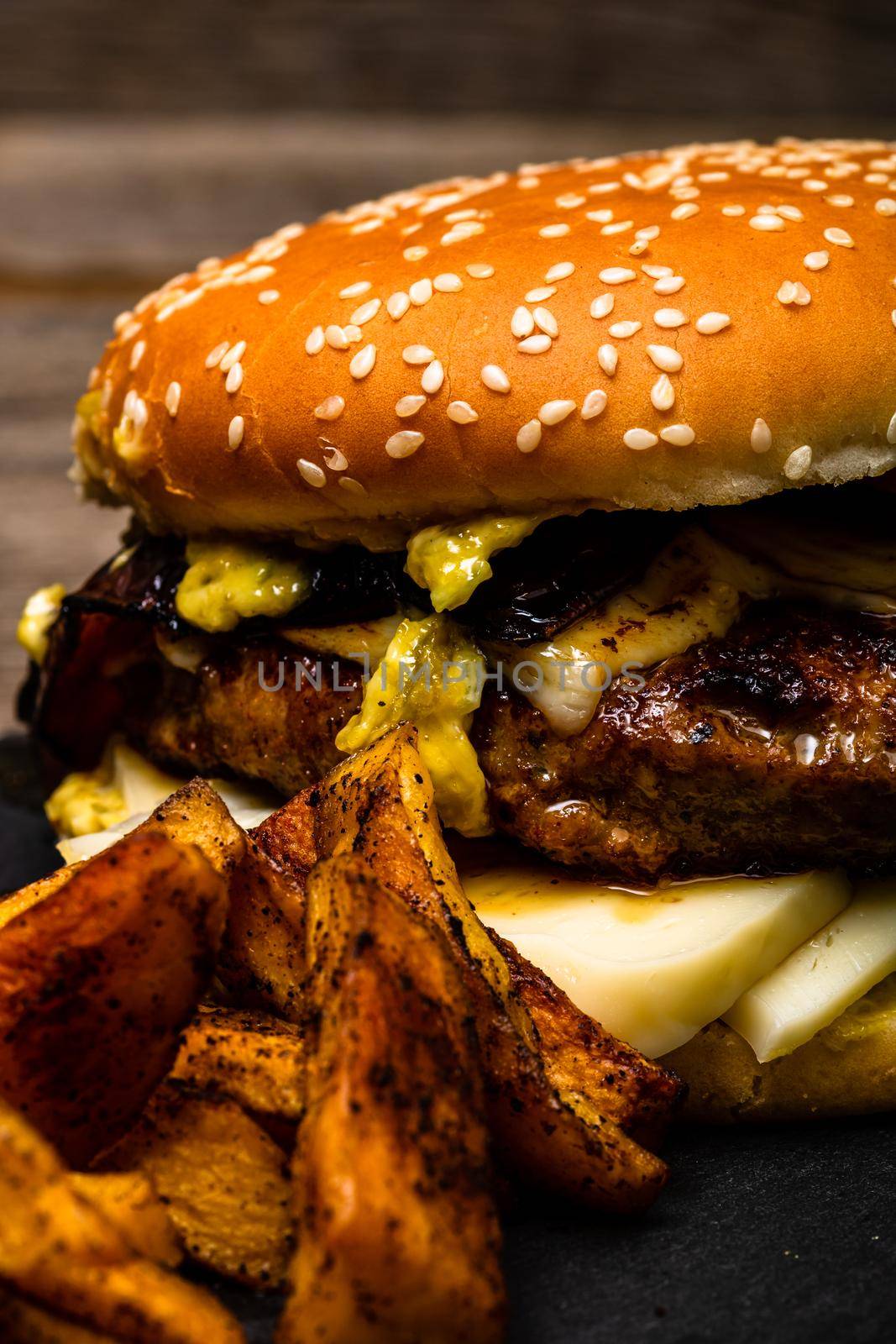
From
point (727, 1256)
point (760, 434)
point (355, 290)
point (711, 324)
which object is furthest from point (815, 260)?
point (727, 1256)

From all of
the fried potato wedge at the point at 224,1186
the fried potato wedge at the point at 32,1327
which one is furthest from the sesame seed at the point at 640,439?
the fried potato wedge at the point at 32,1327

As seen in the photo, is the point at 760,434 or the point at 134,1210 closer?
the point at 134,1210

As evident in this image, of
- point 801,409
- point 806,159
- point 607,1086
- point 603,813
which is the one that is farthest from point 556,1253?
point 806,159

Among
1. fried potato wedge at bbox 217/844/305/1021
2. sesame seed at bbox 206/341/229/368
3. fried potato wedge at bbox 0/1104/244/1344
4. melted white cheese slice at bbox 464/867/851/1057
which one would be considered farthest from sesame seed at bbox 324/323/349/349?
fried potato wedge at bbox 0/1104/244/1344

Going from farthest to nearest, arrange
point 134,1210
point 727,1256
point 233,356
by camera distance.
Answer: point 233,356 < point 727,1256 < point 134,1210

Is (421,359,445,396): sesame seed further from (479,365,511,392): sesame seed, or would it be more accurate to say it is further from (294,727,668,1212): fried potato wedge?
(294,727,668,1212): fried potato wedge

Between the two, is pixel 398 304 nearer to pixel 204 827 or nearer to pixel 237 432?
pixel 237 432

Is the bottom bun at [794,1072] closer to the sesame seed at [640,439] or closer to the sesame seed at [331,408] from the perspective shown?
the sesame seed at [640,439]
